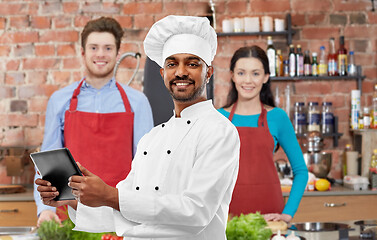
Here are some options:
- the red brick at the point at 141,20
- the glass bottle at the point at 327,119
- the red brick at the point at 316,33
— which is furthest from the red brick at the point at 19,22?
the glass bottle at the point at 327,119

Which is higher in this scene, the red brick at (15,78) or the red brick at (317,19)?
the red brick at (317,19)

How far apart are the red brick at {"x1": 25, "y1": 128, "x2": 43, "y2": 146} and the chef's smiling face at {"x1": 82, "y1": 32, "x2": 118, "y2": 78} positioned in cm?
182

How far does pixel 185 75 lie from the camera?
3.34ft

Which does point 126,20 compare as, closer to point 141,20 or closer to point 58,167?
point 141,20

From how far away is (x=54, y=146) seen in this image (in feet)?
6.63

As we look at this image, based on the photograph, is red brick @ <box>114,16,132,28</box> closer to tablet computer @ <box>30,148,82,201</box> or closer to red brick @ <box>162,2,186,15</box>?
red brick @ <box>162,2,186,15</box>

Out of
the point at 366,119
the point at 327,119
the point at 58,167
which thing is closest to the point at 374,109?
the point at 366,119

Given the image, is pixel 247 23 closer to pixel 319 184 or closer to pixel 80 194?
pixel 319 184

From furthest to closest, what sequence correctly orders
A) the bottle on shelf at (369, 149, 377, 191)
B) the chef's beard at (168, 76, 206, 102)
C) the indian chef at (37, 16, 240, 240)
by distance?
the bottle on shelf at (369, 149, 377, 191) → the chef's beard at (168, 76, 206, 102) → the indian chef at (37, 16, 240, 240)

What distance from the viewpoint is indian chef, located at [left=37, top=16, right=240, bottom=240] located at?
927mm

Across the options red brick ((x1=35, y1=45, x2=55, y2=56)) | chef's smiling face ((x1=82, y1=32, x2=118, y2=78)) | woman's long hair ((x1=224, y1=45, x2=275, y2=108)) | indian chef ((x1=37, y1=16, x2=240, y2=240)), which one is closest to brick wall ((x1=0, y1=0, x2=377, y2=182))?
red brick ((x1=35, y1=45, x2=55, y2=56))

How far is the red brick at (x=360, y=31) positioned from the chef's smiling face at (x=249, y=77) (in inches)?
73.5

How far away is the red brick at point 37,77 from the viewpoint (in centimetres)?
373

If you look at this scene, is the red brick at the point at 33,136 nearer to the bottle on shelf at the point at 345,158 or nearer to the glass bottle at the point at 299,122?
the glass bottle at the point at 299,122
